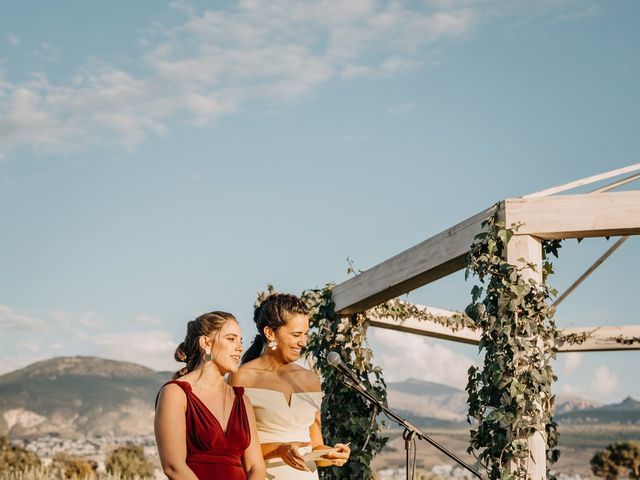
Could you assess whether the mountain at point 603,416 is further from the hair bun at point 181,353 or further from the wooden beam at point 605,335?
the hair bun at point 181,353

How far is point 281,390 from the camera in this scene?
14.5 ft

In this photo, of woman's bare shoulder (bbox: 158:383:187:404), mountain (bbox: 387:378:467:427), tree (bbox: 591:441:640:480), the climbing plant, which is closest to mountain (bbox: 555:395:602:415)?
mountain (bbox: 387:378:467:427)

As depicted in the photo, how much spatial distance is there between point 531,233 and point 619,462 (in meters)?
16.1

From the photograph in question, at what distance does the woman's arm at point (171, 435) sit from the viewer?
3.26m

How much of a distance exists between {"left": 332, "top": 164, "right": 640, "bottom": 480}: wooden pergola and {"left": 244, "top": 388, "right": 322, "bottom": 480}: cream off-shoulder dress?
1.63m

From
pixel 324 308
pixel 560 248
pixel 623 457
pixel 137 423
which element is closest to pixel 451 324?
pixel 324 308

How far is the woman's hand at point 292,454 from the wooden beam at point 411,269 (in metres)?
2.05

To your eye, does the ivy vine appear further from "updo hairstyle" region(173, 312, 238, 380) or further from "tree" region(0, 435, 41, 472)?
"tree" region(0, 435, 41, 472)

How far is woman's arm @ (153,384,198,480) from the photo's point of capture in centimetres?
326

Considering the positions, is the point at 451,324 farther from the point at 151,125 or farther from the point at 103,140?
the point at 103,140

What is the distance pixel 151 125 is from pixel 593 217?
6335mm

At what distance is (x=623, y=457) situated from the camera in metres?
19.7

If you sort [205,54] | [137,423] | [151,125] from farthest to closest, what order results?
[137,423]
[151,125]
[205,54]

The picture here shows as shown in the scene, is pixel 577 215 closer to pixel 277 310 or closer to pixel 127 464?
pixel 277 310
